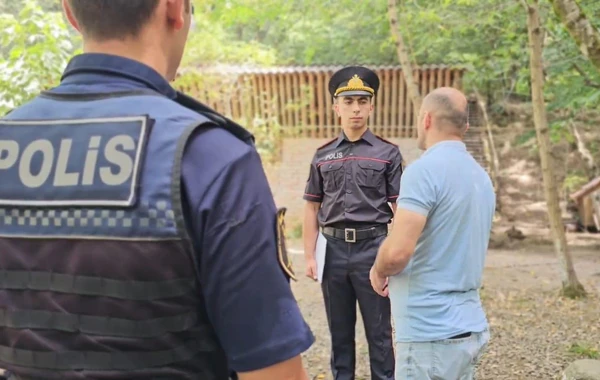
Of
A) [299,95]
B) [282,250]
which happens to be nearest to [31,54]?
[282,250]

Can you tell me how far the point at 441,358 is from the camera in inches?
91.4

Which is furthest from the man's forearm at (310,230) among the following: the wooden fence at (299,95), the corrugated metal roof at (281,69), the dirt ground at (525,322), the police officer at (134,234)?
the wooden fence at (299,95)

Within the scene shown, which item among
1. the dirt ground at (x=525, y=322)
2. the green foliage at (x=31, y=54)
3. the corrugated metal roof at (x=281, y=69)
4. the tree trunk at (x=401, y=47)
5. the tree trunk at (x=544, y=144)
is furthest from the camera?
the corrugated metal roof at (x=281, y=69)

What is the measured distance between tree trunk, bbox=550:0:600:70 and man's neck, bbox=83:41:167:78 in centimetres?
362

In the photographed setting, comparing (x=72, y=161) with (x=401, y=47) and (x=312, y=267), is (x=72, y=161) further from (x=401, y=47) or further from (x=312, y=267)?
(x=401, y=47)

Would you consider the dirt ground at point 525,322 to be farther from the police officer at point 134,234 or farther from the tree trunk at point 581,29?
the police officer at point 134,234

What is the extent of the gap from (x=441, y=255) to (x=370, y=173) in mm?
1263

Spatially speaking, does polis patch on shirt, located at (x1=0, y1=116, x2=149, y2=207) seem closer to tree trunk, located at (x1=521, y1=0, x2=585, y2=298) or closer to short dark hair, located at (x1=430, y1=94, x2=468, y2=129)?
short dark hair, located at (x1=430, y1=94, x2=468, y2=129)

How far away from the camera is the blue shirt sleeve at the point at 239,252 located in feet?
3.07

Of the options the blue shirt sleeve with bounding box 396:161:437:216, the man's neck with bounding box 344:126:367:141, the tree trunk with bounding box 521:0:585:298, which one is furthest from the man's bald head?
the tree trunk with bounding box 521:0:585:298

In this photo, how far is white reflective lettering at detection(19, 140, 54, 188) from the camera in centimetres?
100

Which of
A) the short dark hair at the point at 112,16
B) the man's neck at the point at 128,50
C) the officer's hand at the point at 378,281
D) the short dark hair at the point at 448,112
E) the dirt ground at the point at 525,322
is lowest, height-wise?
the dirt ground at the point at 525,322

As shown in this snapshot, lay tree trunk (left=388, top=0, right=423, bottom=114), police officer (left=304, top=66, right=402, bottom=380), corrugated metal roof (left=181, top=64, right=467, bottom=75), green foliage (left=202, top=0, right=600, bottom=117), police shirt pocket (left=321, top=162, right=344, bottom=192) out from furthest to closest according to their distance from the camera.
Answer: corrugated metal roof (left=181, top=64, right=467, bottom=75), green foliage (left=202, top=0, right=600, bottom=117), tree trunk (left=388, top=0, right=423, bottom=114), police shirt pocket (left=321, top=162, right=344, bottom=192), police officer (left=304, top=66, right=402, bottom=380)

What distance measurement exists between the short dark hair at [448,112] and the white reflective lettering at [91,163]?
173 centimetres
